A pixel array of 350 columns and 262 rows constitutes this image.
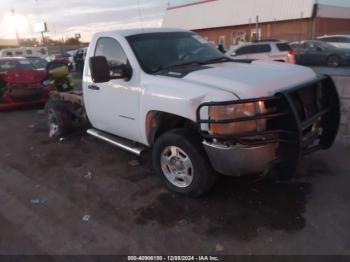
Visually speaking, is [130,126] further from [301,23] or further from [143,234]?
[301,23]

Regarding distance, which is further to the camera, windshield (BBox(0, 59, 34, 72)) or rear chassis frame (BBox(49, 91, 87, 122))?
windshield (BBox(0, 59, 34, 72))

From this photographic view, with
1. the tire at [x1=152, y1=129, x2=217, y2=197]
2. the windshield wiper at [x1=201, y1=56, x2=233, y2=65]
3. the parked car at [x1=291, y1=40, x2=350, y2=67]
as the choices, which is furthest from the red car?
the parked car at [x1=291, y1=40, x2=350, y2=67]

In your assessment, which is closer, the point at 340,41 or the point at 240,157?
the point at 240,157

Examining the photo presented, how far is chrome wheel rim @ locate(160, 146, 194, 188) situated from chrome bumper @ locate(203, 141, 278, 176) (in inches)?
17.0

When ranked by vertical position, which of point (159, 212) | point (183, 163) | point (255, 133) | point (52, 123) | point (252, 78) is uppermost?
point (252, 78)

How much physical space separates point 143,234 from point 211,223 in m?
0.71

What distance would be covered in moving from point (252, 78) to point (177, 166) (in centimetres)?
132

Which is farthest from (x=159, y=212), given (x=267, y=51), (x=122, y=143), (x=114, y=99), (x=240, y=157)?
(x=267, y=51)

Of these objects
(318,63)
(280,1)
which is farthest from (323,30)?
(318,63)

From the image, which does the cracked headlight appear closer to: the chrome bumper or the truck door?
the chrome bumper

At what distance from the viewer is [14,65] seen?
35.8 feet

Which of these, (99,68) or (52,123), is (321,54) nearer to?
(52,123)

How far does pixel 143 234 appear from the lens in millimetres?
3408

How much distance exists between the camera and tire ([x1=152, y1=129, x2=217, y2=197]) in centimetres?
366
